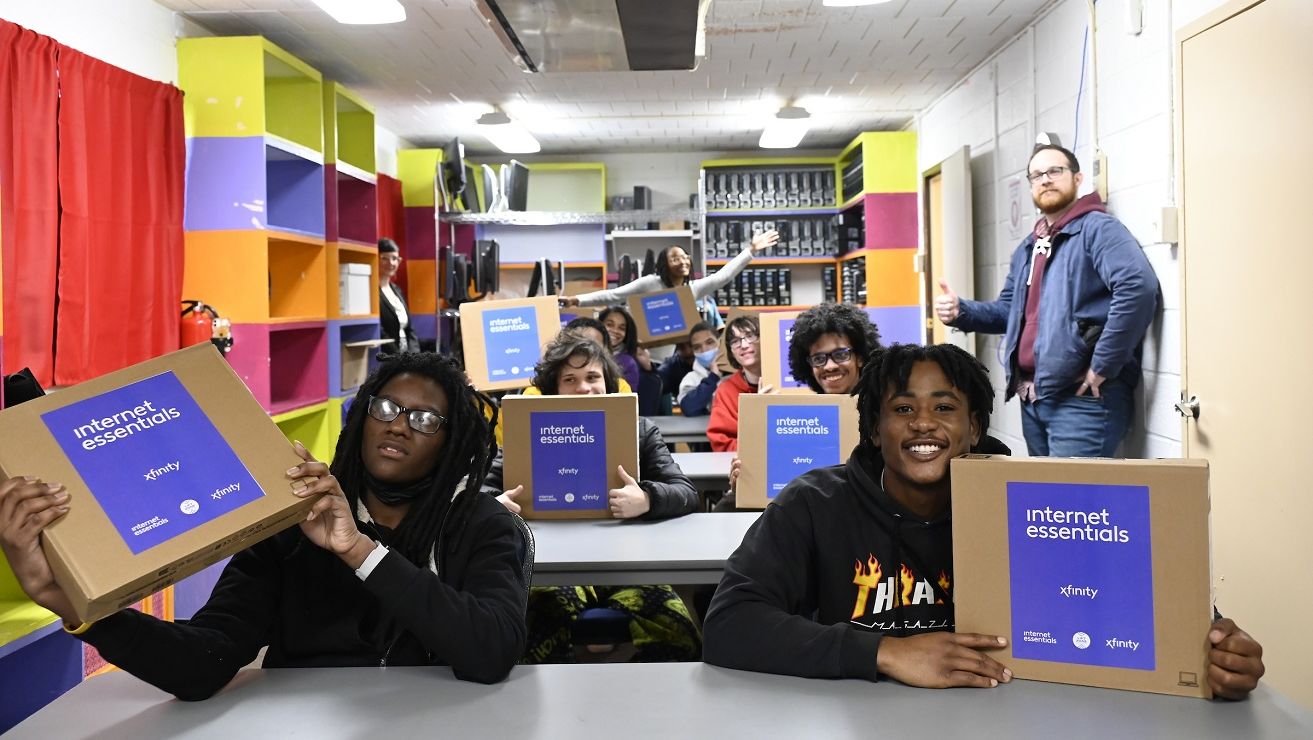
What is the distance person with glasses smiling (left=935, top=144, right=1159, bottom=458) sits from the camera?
332 centimetres

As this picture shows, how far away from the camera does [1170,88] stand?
3303 millimetres

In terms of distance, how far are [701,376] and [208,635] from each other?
3.83m

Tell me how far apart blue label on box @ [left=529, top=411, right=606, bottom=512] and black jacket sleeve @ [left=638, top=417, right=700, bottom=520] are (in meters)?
0.09

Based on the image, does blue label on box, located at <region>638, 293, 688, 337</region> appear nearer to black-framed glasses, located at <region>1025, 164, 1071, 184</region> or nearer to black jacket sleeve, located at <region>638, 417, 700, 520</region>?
black-framed glasses, located at <region>1025, 164, 1071, 184</region>

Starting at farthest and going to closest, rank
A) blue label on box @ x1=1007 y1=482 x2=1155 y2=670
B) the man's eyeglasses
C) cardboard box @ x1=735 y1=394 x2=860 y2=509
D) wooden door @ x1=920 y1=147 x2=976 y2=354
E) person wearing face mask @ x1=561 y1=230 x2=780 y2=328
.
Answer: wooden door @ x1=920 y1=147 x2=976 y2=354
person wearing face mask @ x1=561 y1=230 x2=780 y2=328
the man's eyeglasses
cardboard box @ x1=735 y1=394 x2=860 y2=509
blue label on box @ x1=1007 y1=482 x2=1155 y2=670

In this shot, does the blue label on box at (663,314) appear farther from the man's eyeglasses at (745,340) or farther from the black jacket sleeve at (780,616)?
the black jacket sleeve at (780,616)

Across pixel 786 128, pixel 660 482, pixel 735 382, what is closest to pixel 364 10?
pixel 735 382

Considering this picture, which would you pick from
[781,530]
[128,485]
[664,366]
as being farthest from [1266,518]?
[664,366]

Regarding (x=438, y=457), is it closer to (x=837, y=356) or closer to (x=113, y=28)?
(x=837, y=356)

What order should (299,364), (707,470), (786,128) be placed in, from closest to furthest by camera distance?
1. (707,470)
2. (299,364)
3. (786,128)

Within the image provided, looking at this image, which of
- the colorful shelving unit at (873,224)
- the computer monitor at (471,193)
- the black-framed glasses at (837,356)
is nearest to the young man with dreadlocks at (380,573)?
the black-framed glasses at (837,356)

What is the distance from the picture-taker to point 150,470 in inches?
48.8

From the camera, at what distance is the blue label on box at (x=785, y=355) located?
373 centimetres

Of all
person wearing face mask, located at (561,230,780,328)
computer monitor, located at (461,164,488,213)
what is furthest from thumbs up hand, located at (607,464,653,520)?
computer monitor, located at (461,164,488,213)
